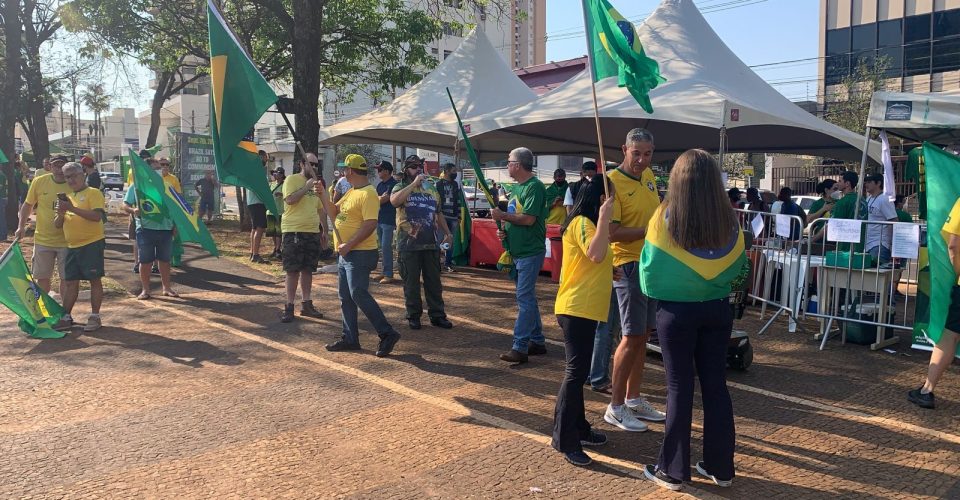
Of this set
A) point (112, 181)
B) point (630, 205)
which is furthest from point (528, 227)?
point (112, 181)

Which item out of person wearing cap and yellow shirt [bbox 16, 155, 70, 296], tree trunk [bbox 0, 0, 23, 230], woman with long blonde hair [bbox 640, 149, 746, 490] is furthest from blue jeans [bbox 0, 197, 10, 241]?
woman with long blonde hair [bbox 640, 149, 746, 490]

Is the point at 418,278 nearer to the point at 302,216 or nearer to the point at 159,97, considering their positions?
the point at 302,216

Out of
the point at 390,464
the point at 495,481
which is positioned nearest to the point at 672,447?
the point at 495,481

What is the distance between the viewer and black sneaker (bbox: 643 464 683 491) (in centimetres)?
382

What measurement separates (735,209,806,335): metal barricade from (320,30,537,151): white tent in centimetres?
545

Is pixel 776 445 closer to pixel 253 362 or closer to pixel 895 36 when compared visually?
pixel 253 362

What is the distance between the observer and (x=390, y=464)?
4172 millimetres

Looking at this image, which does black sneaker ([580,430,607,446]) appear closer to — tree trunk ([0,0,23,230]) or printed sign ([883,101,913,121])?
printed sign ([883,101,913,121])

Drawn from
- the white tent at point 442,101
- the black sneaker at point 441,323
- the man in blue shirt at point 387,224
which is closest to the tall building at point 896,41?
the white tent at point 442,101

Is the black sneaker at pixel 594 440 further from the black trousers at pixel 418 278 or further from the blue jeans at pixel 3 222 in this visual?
the blue jeans at pixel 3 222

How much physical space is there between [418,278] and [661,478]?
444 cm

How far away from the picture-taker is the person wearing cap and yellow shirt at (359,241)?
254 inches

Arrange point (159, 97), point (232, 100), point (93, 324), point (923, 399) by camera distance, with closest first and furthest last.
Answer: point (923, 399) → point (232, 100) → point (93, 324) → point (159, 97)

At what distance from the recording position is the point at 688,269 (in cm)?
370
